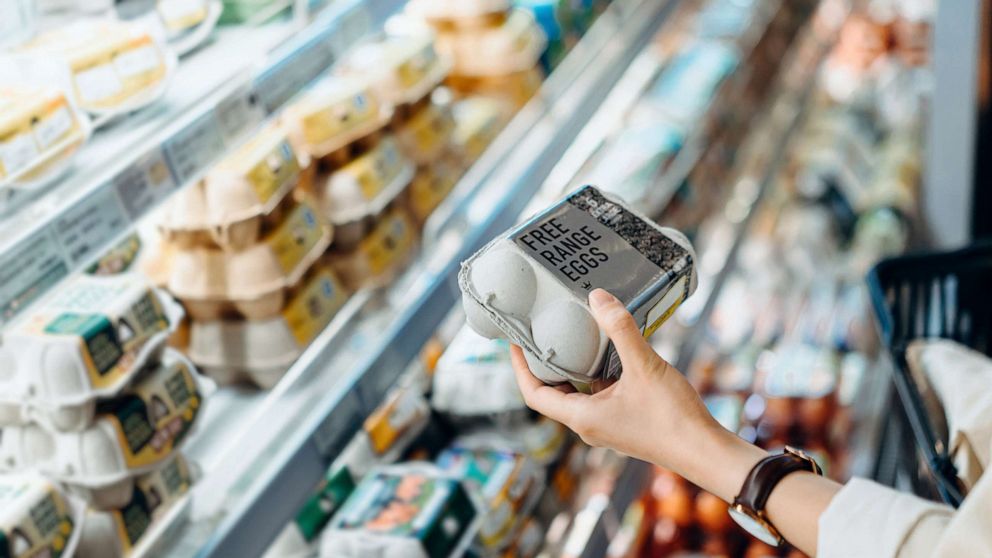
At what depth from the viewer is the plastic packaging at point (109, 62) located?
146 centimetres

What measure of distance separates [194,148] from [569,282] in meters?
0.65

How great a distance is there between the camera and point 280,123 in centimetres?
197

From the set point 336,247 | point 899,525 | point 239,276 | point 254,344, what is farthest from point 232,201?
point 899,525

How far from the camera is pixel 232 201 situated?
169 cm

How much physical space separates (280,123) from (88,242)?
2.47 feet

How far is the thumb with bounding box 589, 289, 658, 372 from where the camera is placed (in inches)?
38.7

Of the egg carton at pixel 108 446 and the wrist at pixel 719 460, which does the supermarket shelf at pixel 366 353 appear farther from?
the wrist at pixel 719 460

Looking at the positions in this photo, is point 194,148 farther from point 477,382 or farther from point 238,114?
point 477,382

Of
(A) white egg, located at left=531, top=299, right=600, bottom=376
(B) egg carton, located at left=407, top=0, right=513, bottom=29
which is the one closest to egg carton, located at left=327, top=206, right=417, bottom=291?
(B) egg carton, located at left=407, top=0, right=513, bottom=29

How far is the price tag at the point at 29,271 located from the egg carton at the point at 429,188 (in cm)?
106

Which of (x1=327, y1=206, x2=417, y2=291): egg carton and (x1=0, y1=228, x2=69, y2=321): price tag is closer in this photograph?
(x1=0, y1=228, x2=69, y2=321): price tag

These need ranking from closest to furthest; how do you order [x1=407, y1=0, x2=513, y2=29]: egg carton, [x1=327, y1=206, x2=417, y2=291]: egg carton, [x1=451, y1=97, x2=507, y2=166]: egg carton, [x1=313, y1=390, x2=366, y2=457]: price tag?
[x1=313, y1=390, x2=366, y2=457]: price tag, [x1=327, y1=206, x2=417, y2=291]: egg carton, [x1=451, y1=97, x2=507, y2=166]: egg carton, [x1=407, y1=0, x2=513, y2=29]: egg carton

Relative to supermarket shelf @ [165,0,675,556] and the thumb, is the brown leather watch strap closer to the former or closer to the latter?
the thumb

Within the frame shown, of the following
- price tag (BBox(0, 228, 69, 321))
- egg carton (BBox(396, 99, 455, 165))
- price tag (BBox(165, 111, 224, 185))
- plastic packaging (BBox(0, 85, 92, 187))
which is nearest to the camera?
price tag (BBox(0, 228, 69, 321))
